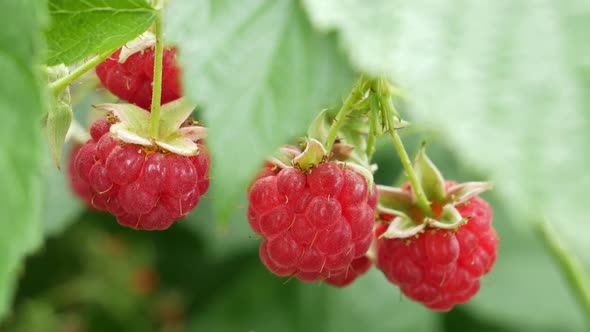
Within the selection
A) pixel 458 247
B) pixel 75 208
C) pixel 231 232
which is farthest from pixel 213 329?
pixel 458 247

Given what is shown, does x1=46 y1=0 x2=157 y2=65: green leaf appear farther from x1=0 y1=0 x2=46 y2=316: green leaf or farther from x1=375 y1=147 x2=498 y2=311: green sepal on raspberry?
x1=375 y1=147 x2=498 y2=311: green sepal on raspberry

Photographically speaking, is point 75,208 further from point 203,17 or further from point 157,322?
point 203,17

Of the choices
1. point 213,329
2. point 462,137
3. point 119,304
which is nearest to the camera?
point 462,137

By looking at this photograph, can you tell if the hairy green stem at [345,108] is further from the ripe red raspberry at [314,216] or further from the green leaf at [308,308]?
the green leaf at [308,308]

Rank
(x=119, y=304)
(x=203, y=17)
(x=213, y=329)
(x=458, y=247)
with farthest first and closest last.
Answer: (x=119, y=304) → (x=213, y=329) → (x=458, y=247) → (x=203, y=17)

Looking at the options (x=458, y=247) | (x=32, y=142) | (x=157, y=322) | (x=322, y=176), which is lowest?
(x=157, y=322)

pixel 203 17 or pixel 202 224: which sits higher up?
pixel 203 17
